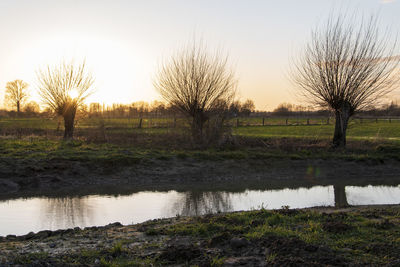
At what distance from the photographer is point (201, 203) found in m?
11.3

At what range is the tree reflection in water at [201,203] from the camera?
10297 mm

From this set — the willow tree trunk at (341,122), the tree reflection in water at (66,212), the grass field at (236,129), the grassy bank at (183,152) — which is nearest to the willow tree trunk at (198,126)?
the grass field at (236,129)

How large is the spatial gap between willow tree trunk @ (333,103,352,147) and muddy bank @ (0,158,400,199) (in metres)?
3.16

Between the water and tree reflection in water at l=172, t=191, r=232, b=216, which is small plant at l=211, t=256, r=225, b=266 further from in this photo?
tree reflection in water at l=172, t=191, r=232, b=216

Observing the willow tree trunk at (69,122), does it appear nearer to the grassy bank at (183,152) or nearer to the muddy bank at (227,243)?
the grassy bank at (183,152)

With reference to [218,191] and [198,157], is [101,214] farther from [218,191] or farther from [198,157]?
[198,157]

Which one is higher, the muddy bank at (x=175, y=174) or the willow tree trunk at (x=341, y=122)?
the willow tree trunk at (x=341, y=122)

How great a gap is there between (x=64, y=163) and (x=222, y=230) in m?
9.38

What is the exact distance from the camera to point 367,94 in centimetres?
2016

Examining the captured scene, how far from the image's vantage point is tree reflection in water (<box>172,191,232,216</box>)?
10.3m

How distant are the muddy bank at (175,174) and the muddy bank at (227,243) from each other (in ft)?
20.0

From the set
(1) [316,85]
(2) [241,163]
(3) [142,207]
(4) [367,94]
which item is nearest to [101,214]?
(3) [142,207]

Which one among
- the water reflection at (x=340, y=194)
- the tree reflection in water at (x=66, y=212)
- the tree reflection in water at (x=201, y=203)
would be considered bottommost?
the water reflection at (x=340, y=194)

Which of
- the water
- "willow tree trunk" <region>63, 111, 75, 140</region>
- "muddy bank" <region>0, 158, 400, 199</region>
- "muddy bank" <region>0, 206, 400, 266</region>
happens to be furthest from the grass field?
"muddy bank" <region>0, 206, 400, 266</region>
